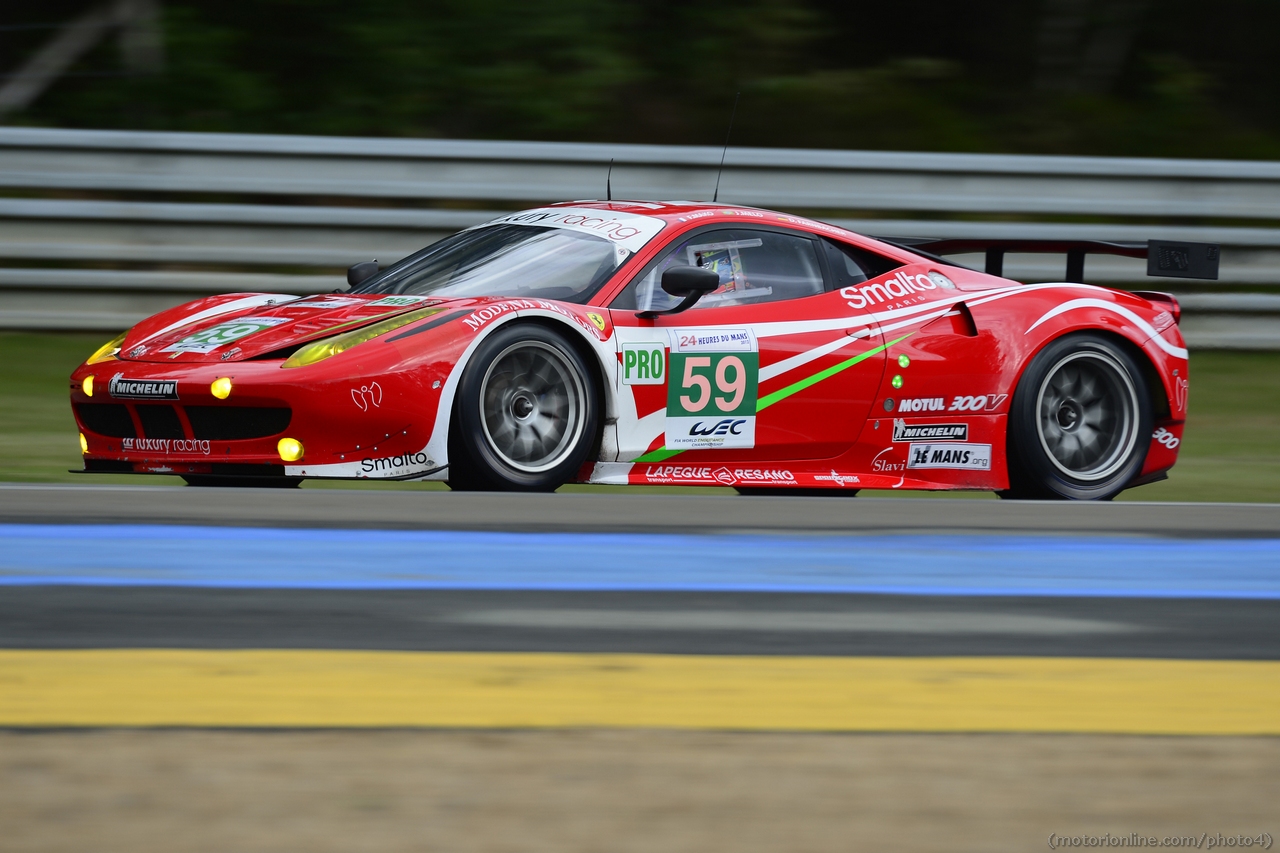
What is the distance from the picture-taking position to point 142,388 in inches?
219

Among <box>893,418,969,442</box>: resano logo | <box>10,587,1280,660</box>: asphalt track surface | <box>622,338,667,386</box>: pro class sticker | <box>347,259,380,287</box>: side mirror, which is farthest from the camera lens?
<box>347,259,380,287</box>: side mirror

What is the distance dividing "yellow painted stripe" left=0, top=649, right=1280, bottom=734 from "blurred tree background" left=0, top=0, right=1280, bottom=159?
8409 millimetres

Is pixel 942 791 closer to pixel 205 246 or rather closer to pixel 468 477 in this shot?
pixel 468 477

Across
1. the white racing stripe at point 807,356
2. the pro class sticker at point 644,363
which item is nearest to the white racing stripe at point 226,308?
the pro class sticker at point 644,363

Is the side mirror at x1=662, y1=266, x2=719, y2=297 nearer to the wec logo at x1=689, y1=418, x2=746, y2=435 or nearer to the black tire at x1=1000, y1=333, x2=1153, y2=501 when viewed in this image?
the wec logo at x1=689, y1=418, x2=746, y2=435

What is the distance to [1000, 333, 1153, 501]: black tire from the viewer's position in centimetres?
661

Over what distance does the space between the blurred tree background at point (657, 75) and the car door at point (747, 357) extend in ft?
16.9

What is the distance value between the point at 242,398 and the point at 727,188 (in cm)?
525

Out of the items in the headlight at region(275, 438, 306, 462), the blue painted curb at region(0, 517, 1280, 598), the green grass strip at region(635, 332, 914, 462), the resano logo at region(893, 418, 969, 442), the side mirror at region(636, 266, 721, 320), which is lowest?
the resano logo at region(893, 418, 969, 442)

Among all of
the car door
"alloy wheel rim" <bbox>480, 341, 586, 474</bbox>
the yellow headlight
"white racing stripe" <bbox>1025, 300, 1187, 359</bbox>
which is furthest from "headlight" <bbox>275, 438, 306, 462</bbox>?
"white racing stripe" <bbox>1025, 300, 1187, 359</bbox>

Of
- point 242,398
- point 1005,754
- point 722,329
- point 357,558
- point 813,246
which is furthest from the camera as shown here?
point 813,246

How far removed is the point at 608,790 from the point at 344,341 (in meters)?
3.23

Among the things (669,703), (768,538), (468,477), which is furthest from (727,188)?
(669,703)

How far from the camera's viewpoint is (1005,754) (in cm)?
278
